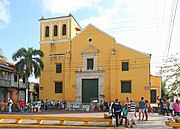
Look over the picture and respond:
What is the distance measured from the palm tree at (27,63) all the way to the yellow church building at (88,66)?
3.32 metres

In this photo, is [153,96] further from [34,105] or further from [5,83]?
[5,83]

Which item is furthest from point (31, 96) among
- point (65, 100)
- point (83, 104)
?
point (83, 104)

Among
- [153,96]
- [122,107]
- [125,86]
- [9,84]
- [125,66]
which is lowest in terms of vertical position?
[153,96]

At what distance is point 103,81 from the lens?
34156mm

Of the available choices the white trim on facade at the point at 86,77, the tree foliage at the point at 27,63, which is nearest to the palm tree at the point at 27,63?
the tree foliage at the point at 27,63

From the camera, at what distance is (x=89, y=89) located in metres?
35.0

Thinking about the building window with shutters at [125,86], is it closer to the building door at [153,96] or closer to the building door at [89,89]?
the building door at [89,89]

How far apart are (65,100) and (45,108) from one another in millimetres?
2819

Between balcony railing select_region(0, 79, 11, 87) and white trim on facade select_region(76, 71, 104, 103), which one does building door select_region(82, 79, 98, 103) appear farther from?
balcony railing select_region(0, 79, 11, 87)

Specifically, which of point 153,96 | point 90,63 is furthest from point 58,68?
point 153,96

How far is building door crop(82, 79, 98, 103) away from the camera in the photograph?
114ft

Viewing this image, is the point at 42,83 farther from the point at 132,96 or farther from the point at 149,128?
the point at 149,128

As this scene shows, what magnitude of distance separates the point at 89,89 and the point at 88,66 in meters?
3.02

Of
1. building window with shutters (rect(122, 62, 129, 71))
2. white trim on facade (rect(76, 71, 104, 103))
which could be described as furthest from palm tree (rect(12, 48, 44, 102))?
building window with shutters (rect(122, 62, 129, 71))
